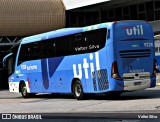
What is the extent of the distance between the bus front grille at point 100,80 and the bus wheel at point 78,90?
3.33 feet

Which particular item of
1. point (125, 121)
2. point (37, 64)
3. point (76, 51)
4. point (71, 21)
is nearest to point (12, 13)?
point (71, 21)

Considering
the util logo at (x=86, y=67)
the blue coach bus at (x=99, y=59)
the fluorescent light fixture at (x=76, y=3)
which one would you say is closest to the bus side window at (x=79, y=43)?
the blue coach bus at (x=99, y=59)

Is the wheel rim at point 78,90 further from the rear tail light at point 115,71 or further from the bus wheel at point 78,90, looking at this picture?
the rear tail light at point 115,71

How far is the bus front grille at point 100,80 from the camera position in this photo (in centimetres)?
1756

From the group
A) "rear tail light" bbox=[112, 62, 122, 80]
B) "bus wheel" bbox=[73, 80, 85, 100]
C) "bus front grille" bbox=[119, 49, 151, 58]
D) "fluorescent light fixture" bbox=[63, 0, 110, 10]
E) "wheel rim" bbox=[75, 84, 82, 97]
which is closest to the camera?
"rear tail light" bbox=[112, 62, 122, 80]

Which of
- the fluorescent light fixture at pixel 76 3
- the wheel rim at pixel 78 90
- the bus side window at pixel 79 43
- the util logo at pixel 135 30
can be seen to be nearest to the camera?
the util logo at pixel 135 30

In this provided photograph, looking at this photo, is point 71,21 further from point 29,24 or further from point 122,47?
point 122,47

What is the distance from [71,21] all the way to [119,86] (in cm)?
2901

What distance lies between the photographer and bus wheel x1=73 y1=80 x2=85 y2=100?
62.1 ft

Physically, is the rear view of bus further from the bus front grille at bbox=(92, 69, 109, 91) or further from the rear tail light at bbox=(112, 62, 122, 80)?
the bus front grille at bbox=(92, 69, 109, 91)

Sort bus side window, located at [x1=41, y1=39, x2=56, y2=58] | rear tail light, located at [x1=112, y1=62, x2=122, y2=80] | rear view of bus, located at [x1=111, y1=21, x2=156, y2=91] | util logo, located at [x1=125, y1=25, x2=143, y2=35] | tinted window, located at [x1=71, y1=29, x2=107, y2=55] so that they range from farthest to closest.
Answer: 1. bus side window, located at [x1=41, y1=39, x2=56, y2=58]
2. tinted window, located at [x1=71, y1=29, x2=107, y2=55]
3. util logo, located at [x1=125, y1=25, x2=143, y2=35]
4. rear view of bus, located at [x1=111, y1=21, x2=156, y2=91]
5. rear tail light, located at [x1=112, y1=62, x2=122, y2=80]

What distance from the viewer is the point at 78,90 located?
63.1 feet

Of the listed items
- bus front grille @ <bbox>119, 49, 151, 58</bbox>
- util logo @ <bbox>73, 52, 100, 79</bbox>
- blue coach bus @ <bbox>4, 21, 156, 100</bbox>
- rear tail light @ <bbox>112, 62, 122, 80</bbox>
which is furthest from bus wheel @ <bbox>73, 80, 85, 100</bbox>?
bus front grille @ <bbox>119, 49, 151, 58</bbox>

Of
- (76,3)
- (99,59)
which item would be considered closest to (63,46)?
(99,59)
